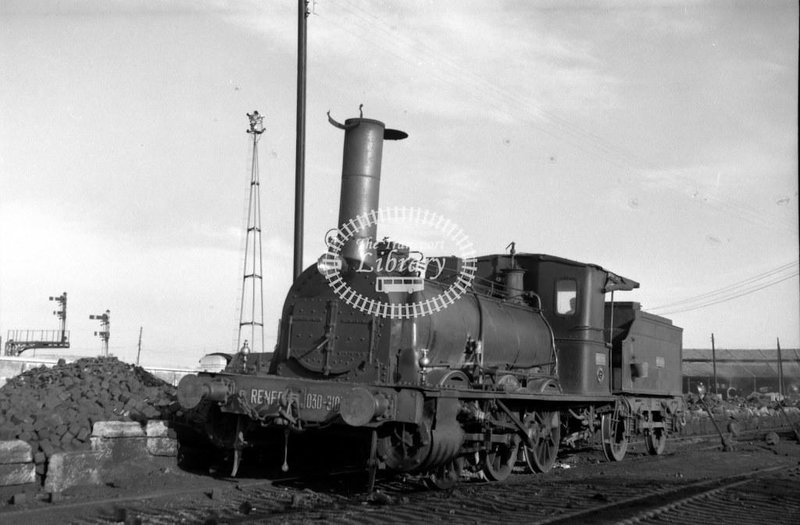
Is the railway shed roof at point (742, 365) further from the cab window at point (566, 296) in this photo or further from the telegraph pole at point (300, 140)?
the telegraph pole at point (300, 140)

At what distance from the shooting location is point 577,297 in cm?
1270

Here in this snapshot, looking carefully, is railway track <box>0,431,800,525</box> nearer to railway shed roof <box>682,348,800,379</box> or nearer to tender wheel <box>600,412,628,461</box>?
tender wheel <box>600,412,628,461</box>

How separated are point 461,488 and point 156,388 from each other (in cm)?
461

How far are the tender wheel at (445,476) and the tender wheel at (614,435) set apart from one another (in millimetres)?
4681

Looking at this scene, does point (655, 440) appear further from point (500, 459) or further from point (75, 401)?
point (75, 401)

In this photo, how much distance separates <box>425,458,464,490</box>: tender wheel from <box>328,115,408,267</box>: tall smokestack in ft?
8.57

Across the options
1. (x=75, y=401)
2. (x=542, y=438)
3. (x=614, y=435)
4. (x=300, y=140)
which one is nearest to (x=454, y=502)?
(x=542, y=438)

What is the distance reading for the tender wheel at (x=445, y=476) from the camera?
9281 millimetres

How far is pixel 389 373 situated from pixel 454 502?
1671 millimetres

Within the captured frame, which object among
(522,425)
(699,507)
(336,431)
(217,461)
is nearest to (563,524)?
(699,507)

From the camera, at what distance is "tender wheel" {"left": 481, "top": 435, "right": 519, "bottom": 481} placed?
10125 mm

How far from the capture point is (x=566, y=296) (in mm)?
12898

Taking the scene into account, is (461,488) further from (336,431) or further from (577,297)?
(577,297)

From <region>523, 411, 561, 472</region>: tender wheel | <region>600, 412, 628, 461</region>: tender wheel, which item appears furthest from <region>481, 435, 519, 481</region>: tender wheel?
<region>600, 412, 628, 461</region>: tender wheel
